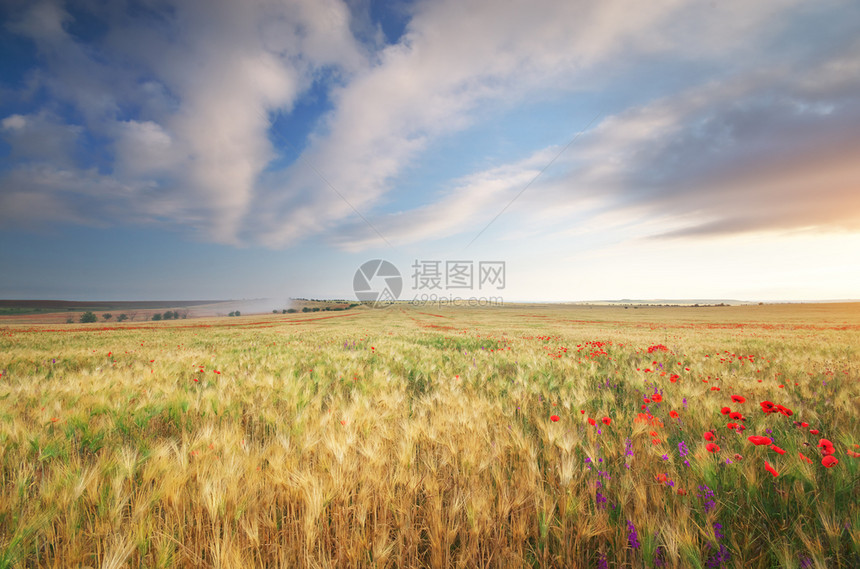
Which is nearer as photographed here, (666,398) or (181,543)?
(181,543)

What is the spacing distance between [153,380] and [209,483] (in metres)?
4.32

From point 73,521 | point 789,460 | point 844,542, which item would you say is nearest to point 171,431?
point 73,521

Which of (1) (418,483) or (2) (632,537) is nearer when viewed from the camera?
(2) (632,537)

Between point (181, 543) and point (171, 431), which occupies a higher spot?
point (181, 543)

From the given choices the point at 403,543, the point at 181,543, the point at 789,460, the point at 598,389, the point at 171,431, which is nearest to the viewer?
the point at 181,543

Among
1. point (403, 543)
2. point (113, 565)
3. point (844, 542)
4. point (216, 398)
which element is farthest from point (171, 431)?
point (844, 542)

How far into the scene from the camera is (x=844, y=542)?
1.50 m

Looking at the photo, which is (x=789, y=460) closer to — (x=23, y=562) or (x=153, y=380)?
(x=23, y=562)

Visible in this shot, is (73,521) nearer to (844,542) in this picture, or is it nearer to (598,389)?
(844,542)

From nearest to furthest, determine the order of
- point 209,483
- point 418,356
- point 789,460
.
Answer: point 209,483, point 789,460, point 418,356

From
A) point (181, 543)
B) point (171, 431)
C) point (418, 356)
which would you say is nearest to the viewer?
point (181, 543)

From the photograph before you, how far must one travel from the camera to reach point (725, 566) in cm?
140

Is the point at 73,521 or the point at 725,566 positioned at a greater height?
the point at 73,521

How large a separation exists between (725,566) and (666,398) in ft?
9.84
